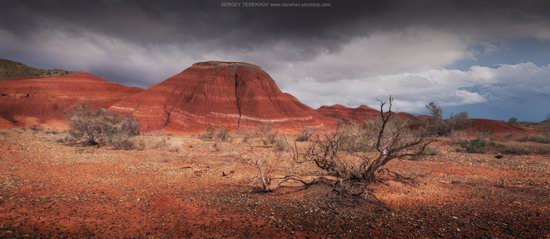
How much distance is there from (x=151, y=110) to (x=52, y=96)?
1748 centimetres

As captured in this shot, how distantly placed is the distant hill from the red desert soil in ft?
215

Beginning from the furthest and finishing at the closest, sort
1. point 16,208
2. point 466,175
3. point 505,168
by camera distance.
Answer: point 505,168
point 466,175
point 16,208

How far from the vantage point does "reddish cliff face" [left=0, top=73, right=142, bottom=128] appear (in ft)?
149

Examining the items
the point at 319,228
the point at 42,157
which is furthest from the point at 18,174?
the point at 319,228

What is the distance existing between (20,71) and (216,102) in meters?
43.6

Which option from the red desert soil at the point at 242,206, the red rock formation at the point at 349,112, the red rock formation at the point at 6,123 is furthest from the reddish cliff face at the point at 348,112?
the red desert soil at the point at 242,206

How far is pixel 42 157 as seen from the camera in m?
11.1

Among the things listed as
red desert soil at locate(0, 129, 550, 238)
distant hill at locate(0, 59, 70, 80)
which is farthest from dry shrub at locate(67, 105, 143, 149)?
distant hill at locate(0, 59, 70, 80)

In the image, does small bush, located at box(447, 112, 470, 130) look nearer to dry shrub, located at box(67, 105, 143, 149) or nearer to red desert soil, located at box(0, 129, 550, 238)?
red desert soil, located at box(0, 129, 550, 238)

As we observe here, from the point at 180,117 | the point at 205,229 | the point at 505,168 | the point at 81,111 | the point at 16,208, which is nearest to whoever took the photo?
the point at 205,229

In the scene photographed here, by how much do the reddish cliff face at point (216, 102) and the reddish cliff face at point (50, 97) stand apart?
7858 mm

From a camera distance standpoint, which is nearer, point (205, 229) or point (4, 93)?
point (205, 229)

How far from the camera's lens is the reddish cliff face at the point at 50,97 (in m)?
45.3

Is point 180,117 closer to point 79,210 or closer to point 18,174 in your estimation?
point 18,174
